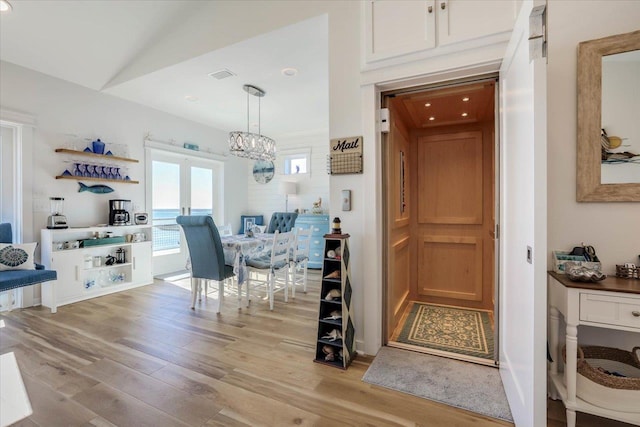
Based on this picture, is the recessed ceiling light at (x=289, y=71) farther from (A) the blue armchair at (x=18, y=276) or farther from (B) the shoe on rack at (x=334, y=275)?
(A) the blue armchair at (x=18, y=276)

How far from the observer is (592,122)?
1.67 meters

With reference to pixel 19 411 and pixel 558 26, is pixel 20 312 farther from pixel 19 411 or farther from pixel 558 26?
pixel 558 26

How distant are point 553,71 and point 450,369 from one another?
6.85 ft

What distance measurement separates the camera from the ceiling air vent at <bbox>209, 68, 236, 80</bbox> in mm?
3475

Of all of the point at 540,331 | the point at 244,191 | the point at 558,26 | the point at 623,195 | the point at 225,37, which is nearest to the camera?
the point at 540,331

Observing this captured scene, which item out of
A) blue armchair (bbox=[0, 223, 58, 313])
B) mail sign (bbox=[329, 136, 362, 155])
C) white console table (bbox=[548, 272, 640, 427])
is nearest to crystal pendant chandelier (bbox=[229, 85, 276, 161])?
mail sign (bbox=[329, 136, 362, 155])

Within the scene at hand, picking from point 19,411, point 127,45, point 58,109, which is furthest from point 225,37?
point 19,411

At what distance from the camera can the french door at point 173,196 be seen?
5.09 meters

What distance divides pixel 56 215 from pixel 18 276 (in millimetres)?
968

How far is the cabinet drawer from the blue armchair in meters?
4.58

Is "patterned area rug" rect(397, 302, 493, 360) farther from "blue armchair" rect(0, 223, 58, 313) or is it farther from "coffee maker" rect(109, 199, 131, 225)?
"coffee maker" rect(109, 199, 131, 225)

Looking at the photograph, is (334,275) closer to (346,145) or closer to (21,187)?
(346,145)

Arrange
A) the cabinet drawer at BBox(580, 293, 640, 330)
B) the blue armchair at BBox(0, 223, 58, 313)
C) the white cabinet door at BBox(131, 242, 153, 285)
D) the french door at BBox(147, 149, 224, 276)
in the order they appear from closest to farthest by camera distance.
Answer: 1. the cabinet drawer at BBox(580, 293, 640, 330)
2. the blue armchair at BBox(0, 223, 58, 313)
3. the white cabinet door at BBox(131, 242, 153, 285)
4. the french door at BBox(147, 149, 224, 276)

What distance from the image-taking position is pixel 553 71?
175cm
